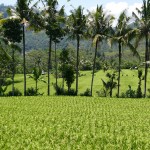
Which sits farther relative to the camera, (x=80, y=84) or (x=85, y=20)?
(x=80, y=84)

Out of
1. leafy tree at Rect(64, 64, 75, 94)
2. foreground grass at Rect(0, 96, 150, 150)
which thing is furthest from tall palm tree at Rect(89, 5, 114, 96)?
foreground grass at Rect(0, 96, 150, 150)

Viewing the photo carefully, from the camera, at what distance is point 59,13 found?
172 ft

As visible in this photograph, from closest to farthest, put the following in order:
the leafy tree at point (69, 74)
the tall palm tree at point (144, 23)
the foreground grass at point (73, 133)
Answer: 1. the foreground grass at point (73, 133)
2. the tall palm tree at point (144, 23)
3. the leafy tree at point (69, 74)

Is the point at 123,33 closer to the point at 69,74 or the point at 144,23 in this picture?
the point at 144,23

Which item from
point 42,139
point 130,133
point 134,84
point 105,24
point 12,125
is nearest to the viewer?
point 42,139

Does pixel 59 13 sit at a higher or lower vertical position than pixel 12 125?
higher

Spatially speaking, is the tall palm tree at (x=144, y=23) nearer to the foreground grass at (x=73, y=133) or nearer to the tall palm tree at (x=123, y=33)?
the tall palm tree at (x=123, y=33)

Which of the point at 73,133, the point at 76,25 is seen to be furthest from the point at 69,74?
the point at 73,133

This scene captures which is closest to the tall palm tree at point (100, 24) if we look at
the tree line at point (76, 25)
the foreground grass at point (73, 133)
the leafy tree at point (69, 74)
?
the tree line at point (76, 25)

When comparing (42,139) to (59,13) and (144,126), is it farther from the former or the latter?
(59,13)

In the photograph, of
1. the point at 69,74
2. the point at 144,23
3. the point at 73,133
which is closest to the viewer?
the point at 73,133

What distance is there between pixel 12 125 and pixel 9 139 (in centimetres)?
422

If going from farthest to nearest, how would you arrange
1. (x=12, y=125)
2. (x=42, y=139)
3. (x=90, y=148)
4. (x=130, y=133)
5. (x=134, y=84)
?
(x=134, y=84) < (x=12, y=125) < (x=130, y=133) < (x=42, y=139) < (x=90, y=148)

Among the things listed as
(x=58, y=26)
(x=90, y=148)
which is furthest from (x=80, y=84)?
(x=90, y=148)
